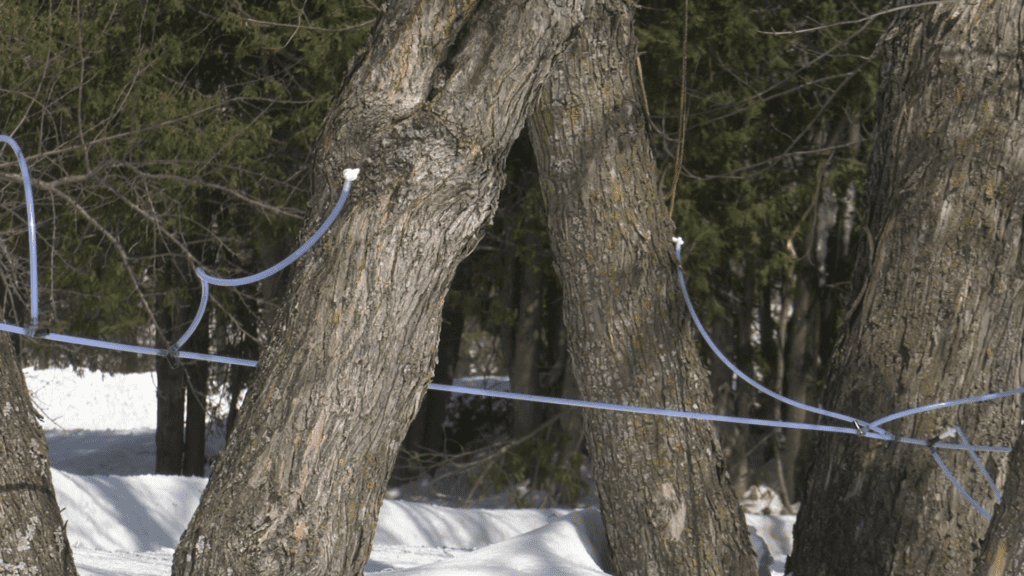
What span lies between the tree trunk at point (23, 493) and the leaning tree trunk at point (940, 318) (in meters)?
2.25

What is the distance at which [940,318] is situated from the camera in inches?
113

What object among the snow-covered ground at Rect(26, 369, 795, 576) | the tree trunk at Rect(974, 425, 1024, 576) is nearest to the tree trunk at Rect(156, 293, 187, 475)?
the snow-covered ground at Rect(26, 369, 795, 576)

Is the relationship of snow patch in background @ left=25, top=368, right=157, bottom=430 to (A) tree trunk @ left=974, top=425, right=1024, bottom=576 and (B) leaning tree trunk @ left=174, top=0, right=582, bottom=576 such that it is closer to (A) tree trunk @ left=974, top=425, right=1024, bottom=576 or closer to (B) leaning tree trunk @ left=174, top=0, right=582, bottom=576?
(B) leaning tree trunk @ left=174, top=0, right=582, bottom=576

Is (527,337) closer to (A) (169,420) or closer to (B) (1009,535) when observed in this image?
(A) (169,420)

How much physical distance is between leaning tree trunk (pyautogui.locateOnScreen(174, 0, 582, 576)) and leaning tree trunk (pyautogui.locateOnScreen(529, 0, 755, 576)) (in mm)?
1260

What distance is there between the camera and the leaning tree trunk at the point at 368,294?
1.76 m

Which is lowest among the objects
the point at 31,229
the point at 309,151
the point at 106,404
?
the point at 106,404

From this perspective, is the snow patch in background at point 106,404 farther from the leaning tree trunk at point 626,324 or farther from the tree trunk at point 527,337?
the leaning tree trunk at point 626,324

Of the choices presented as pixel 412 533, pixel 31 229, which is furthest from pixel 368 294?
pixel 412 533

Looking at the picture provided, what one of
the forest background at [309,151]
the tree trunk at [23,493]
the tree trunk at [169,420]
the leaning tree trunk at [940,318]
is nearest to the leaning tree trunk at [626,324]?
the leaning tree trunk at [940,318]

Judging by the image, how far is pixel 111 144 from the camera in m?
6.84

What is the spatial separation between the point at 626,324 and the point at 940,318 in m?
0.98

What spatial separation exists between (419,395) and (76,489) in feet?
13.4

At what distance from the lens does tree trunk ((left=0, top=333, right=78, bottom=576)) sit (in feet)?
5.89
